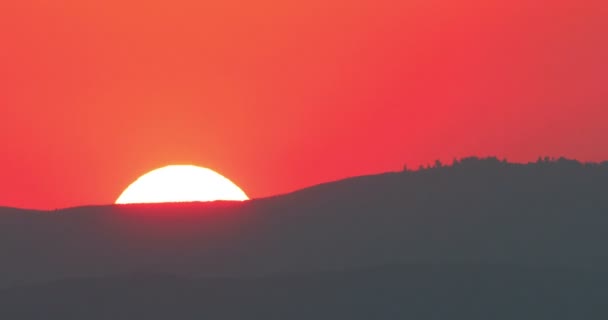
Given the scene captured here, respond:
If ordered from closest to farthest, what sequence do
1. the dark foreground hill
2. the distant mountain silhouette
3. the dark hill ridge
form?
the dark foreground hill < the distant mountain silhouette < the dark hill ridge

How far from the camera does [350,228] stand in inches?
1470

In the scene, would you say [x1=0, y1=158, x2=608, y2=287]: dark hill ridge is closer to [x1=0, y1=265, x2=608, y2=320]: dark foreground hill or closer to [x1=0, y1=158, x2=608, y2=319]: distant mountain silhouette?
[x1=0, y1=158, x2=608, y2=319]: distant mountain silhouette

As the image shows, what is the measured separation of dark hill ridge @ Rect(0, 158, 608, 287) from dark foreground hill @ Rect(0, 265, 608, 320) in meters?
0.69

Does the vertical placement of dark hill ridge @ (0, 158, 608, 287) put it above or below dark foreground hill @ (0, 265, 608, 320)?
above

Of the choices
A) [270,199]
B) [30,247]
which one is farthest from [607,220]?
[30,247]

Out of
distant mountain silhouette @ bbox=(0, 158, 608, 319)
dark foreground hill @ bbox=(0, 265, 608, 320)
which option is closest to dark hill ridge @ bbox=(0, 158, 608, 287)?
distant mountain silhouette @ bbox=(0, 158, 608, 319)

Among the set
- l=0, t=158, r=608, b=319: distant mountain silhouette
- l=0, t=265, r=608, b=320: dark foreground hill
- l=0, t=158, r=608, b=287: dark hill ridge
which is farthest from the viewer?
l=0, t=158, r=608, b=287: dark hill ridge

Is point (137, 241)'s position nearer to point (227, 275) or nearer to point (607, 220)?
point (227, 275)

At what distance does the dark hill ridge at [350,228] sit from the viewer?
3562 cm

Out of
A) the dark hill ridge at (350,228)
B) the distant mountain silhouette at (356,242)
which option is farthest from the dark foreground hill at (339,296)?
the dark hill ridge at (350,228)

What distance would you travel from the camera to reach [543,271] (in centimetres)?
3412

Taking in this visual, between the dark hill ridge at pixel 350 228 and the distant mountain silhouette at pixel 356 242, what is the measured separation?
4 cm

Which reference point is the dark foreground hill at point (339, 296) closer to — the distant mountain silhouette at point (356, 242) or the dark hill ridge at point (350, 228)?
the distant mountain silhouette at point (356, 242)

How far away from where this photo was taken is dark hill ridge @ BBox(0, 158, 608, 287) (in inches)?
1403
